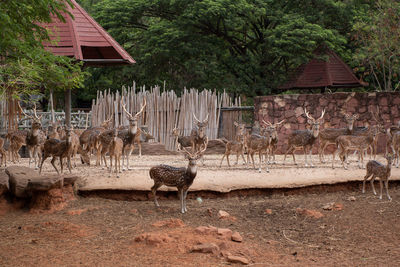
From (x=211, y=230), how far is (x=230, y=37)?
16.4 meters

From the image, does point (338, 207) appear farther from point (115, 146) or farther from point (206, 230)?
point (115, 146)

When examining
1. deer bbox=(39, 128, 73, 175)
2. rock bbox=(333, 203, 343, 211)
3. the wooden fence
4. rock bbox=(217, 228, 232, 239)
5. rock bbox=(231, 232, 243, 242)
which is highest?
the wooden fence

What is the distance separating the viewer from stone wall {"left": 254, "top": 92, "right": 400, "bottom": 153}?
14852 millimetres

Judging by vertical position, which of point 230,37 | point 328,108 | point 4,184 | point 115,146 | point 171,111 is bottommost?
point 4,184

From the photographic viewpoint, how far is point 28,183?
8359 mm

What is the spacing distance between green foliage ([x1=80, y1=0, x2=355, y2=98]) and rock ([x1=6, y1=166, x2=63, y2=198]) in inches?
496

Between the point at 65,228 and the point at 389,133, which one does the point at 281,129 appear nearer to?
the point at 389,133

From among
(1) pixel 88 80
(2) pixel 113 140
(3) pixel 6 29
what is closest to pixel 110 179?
(2) pixel 113 140

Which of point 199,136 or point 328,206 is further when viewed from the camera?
point 199,136

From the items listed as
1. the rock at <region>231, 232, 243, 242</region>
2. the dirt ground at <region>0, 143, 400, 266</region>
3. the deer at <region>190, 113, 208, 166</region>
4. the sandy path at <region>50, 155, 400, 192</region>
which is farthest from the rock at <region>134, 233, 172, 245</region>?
the deer at <region>190, 113, 208, 166</region>

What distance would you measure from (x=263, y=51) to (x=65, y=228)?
16.1 meters

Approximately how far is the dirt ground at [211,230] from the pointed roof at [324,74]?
11.0 meters

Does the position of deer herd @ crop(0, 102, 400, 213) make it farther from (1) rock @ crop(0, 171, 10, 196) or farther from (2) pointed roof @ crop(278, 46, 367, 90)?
(2) pointed roof @ crop(278, 46, 367, 90)

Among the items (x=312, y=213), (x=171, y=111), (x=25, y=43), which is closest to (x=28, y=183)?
(x=25, y=43)
